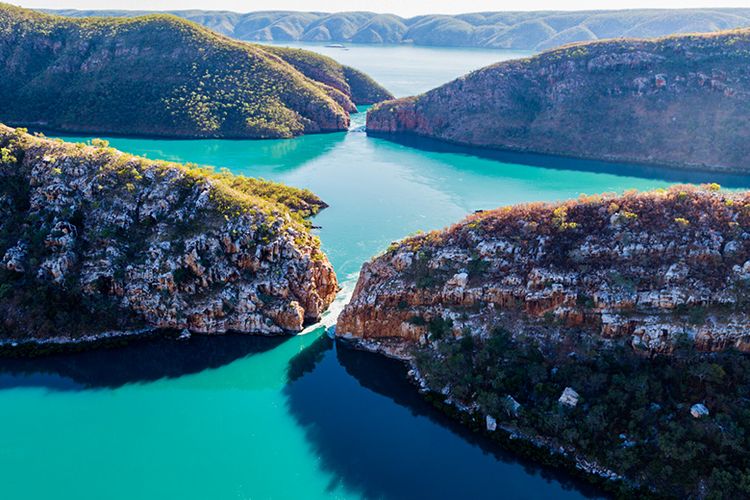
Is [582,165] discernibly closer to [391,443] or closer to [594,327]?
[594,327]

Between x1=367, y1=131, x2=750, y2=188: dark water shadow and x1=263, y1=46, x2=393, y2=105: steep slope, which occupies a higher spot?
x1=263, y1=46, x2=393, y2=105: steep slope

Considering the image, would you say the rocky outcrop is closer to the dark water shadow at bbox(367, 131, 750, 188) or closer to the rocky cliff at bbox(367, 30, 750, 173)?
the dark water shadow at bbox(367, 131, 750, 188)

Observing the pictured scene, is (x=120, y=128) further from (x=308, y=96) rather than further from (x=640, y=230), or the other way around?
(x=640, y=230)

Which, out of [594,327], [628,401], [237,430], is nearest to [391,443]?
[237,430]

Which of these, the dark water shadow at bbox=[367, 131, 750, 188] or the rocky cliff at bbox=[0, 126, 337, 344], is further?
the dark water shadow at bbox=[367, 131, 750, 188]

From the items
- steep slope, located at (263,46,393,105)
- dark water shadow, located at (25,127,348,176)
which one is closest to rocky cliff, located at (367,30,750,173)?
dark water shadow, located at (25,127,348,176)

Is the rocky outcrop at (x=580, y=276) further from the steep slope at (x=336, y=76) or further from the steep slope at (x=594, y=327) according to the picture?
the steep slope at (x=336, y=76)

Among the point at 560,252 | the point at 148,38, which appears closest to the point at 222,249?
the point at 560,252

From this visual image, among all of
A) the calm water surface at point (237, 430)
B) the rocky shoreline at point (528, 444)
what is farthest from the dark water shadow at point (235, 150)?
the rocky shoreline at point (528, 444)
